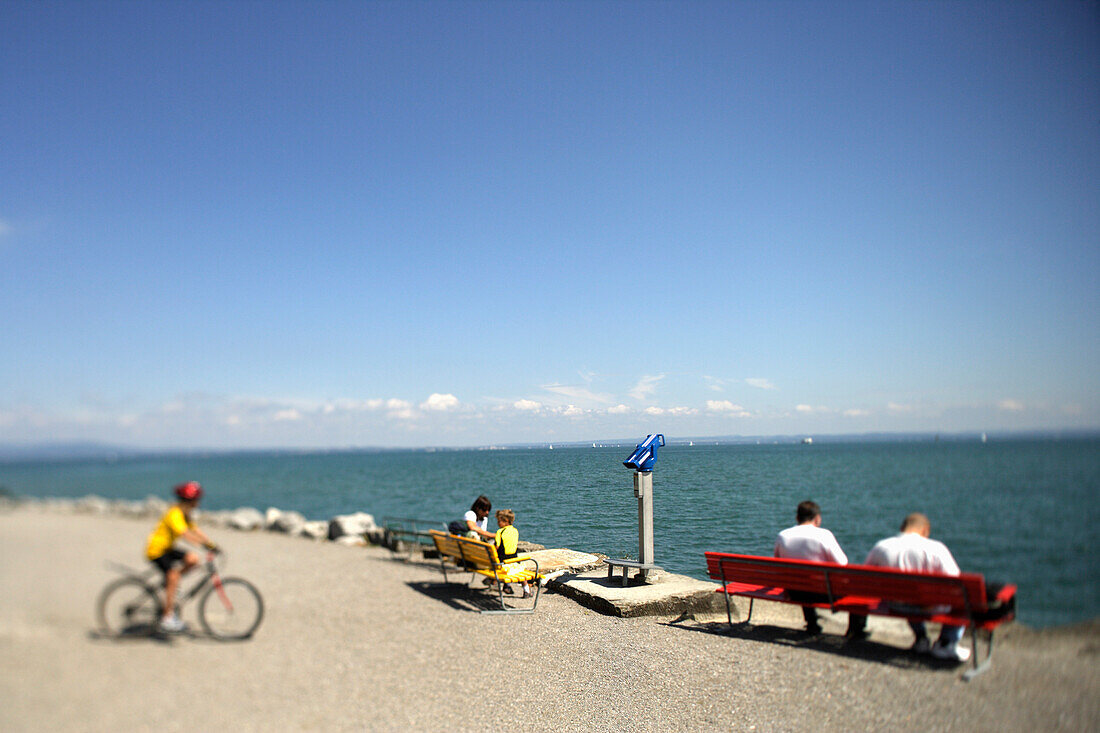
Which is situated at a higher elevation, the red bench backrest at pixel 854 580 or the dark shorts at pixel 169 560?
the dark shorts at pixel 169 560

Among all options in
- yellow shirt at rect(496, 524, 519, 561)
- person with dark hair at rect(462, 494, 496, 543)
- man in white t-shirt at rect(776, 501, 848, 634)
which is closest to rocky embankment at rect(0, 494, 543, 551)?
man in white t-shirt at rect(776, 501, 848, 634)

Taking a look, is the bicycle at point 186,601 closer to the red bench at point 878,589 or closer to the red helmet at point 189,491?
the red helmet at point 189,491

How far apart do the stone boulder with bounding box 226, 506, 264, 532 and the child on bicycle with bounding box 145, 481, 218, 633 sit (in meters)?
0.15

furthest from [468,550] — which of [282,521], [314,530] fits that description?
[282,521]

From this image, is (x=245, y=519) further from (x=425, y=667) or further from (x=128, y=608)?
(x=425, y=667)

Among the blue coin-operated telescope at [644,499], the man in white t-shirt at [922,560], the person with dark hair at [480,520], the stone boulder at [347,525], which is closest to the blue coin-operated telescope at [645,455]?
the blue coin-operated telescope at [644,499]

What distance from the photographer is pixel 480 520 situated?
909 cm

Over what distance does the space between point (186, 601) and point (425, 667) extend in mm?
2955

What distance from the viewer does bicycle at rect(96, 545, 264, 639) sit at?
1.75 m

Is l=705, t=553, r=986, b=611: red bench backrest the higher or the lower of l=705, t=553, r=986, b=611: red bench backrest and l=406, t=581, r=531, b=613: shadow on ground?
the higher

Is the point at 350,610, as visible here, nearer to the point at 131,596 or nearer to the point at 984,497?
the point at 131,596

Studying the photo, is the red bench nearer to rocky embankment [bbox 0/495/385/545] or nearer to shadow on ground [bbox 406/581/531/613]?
shadow on ground [bbox 406/581/531/613]

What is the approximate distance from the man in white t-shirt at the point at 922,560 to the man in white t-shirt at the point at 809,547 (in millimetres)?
812

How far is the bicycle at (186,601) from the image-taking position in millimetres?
1745
